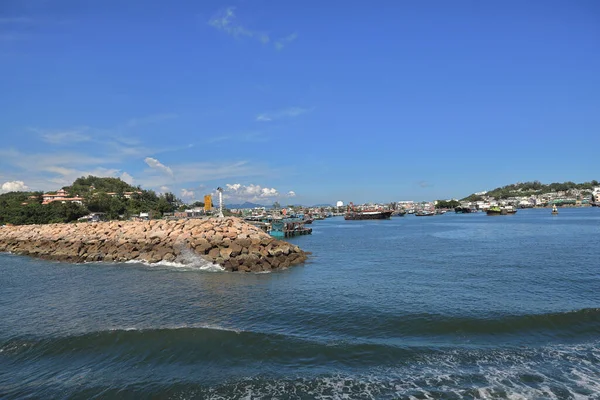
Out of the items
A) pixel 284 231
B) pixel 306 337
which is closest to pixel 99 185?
pixel 284 231

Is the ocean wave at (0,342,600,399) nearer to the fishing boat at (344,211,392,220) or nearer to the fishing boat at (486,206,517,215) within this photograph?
the fishing boat at (344,211,392,220)

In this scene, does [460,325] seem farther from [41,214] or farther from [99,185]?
[99,185]

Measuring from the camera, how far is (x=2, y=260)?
33469 millimetres

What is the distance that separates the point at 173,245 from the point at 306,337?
20822mm

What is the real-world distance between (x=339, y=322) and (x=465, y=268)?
48.2 ft

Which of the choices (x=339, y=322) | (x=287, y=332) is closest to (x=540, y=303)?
(x=339, y=322)

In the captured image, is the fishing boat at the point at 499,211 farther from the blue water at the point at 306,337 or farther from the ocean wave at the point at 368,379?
the ocean wave at the point at 368,379

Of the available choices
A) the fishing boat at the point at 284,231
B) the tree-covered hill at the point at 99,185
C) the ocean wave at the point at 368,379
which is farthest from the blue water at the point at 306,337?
the tree-covered hill at the point at 99,185

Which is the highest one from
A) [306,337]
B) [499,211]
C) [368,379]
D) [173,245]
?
[499,211]

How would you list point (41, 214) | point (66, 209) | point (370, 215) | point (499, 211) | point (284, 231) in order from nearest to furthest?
point (284, 231)
point (41, 214)
point (66, 209)
point (370, 215)
point (499, 211)

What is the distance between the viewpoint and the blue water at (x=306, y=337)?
8791 millimetres

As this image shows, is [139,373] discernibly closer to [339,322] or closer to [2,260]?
[339,322]

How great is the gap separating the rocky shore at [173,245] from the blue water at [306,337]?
485 cm

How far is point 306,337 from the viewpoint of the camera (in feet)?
38.9
